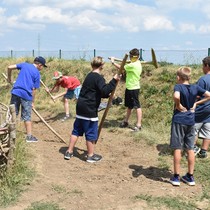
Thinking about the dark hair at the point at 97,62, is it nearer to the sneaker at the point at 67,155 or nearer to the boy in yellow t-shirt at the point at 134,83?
the sneaker at the point at 67,155

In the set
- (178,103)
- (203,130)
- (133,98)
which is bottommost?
(203,130)

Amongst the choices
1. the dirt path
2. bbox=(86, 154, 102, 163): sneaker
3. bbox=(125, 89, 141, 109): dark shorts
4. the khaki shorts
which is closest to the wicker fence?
the dirt path

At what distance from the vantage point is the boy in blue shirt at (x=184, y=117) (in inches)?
177

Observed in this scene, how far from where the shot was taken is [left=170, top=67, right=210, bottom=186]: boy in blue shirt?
449cm

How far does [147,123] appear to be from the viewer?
25.6ft

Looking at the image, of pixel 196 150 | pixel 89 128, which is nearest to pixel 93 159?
pixel 89 128

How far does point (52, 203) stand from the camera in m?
4.12

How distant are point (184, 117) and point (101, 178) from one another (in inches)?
54.7

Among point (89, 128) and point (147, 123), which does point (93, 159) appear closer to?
point (89, 128)

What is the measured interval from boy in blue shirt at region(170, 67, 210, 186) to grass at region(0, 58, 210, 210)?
44cm

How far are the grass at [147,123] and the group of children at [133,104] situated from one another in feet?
1.32

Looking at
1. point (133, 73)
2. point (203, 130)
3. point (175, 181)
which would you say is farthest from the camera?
point (133, 73)

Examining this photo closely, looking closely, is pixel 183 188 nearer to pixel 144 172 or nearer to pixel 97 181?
pixel 144 172

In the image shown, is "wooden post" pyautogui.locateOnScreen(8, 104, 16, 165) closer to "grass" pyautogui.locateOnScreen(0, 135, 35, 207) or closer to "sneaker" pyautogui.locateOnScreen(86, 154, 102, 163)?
"grass" pyautogui.locateOnScreen(0, 135, 35, 207)
